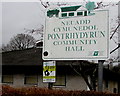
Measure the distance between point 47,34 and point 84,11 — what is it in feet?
5.36

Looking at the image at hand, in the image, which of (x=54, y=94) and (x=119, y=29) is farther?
(x=119, y=29)

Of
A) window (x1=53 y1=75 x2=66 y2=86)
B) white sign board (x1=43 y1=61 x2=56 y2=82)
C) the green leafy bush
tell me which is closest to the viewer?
the green leafy bush

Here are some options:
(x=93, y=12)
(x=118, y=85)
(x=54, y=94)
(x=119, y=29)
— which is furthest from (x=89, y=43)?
(x=118, y=85)

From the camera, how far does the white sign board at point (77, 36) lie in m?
10.0

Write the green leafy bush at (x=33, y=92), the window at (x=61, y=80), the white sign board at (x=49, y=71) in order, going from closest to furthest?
the green leafy bush at (x=33, y=92) → the white sign board at (x=49, y=71) → the window at (x=61, y=80)

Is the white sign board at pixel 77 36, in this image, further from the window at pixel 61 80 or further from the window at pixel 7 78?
the window at pixel 7 78

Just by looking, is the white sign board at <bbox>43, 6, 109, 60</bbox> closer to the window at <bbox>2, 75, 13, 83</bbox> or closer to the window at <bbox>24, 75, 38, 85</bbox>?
the window at <bbox>24, 75, 38, 85</bbox>

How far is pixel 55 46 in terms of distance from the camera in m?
10.6

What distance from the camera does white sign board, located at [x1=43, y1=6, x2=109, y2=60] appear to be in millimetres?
10016

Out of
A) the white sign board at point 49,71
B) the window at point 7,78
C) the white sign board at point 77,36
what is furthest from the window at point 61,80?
the white sign board at point 49,71

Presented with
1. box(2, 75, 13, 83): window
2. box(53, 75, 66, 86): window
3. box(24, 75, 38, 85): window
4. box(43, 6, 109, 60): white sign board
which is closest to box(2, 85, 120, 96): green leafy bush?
box(43, 6, 109, 60): white sign board

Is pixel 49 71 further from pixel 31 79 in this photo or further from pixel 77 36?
pixel 31 79

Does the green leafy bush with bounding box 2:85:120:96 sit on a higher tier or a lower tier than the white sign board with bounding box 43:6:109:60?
lower

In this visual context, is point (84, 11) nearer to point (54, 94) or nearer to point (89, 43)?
point (89, 43)
